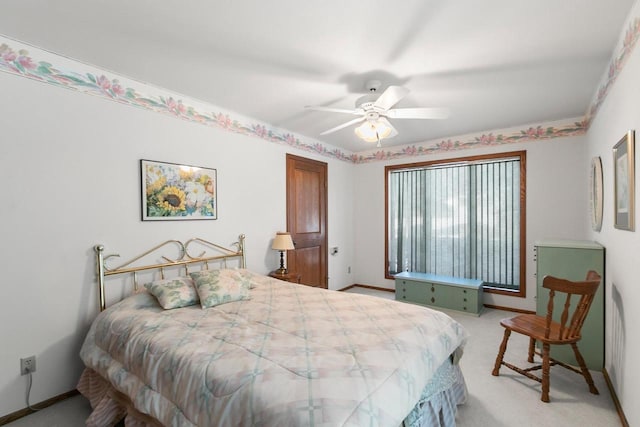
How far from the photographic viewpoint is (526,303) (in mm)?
4059

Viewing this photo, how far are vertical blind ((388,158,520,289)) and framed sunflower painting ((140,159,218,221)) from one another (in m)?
3.20

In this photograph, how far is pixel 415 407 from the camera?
62.2 inches

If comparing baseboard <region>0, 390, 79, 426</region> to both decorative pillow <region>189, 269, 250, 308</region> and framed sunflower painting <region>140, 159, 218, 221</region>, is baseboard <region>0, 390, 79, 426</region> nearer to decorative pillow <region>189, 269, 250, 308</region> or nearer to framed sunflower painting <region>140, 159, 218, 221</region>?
decorative pillow <region>189, 269, 250, 308</region>

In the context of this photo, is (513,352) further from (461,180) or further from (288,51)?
(288,51)

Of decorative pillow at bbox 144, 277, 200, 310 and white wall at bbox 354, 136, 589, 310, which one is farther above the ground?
white wall at bbox 354, 136, 589, 310

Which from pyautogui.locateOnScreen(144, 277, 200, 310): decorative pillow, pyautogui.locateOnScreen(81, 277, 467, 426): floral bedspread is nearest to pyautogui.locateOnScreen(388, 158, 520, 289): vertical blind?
pyautogui.locateOnScreen(81, 277, 467, 426): floral bedspread

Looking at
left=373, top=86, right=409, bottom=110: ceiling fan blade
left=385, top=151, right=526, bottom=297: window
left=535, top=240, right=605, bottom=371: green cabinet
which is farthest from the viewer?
left=385, top=151, right=526, bottom=297: window

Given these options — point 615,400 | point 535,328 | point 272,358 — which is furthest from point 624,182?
point 272,358

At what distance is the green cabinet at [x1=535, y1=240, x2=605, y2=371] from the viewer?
255cm

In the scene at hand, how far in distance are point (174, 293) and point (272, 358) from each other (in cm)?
128

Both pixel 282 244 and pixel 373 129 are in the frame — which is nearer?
pixel 373 129

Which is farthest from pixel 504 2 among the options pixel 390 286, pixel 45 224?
pixel 390 286

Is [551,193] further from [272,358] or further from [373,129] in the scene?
[272,358]

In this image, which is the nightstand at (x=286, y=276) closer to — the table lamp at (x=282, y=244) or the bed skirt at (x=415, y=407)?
the table lamp at (x=282, y=244)
